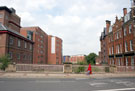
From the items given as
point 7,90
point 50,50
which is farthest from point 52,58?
point 7,90

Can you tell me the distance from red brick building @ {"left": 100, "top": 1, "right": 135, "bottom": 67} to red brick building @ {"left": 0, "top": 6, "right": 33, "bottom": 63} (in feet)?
80.3

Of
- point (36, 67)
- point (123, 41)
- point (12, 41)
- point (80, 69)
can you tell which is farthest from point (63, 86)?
point (12, 41)

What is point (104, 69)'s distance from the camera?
20.1m

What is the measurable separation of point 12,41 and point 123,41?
27669 mm

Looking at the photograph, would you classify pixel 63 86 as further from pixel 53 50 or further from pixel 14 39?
pixel 53 50

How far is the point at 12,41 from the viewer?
30.9 m

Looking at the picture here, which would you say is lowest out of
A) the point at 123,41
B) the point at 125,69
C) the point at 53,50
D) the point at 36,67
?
the point at 125,69

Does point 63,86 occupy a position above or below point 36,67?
below

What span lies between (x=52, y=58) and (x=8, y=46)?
52458mm

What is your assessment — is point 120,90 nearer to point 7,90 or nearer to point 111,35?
point 7,90

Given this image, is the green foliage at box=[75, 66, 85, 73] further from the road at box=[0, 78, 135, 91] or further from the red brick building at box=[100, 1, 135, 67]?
the red brick building at box=[100, 1, 135, 67]

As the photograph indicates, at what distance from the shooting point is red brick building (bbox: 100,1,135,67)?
2483cm

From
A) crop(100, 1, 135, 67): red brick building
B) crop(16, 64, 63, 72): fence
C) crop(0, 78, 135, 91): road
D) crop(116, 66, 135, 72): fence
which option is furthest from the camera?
crop(100, 1, 135, 67): red brick building

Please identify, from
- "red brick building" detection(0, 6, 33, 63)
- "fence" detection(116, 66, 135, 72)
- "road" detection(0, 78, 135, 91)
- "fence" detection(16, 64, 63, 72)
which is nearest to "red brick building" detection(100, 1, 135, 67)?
"fence" detection(116, 66, 135, 72)
